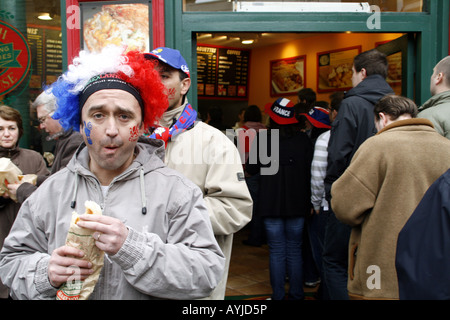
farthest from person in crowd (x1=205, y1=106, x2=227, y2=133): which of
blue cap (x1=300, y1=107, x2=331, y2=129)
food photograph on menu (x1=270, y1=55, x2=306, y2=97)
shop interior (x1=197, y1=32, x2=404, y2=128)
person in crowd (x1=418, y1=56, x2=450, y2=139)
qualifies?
person in crowd (x1=418, y1=56, x2=450, y2=139)

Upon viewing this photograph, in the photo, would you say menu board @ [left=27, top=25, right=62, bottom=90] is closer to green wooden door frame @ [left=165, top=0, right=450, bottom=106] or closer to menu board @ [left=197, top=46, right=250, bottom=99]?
green wooden door frame @ [left=165, top=0, right=450, bottom=106]

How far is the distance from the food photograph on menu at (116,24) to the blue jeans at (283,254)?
221cm

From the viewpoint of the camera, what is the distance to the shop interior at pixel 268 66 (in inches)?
308

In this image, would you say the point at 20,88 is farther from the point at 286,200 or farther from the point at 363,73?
the point at 363,73

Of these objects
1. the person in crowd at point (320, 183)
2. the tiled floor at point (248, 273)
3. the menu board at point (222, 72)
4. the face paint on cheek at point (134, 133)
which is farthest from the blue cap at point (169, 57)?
the menu board at point (222, 72)

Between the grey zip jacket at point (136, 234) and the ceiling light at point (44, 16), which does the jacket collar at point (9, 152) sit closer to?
the ceiling light at point (44, 16)

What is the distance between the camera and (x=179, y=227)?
1656mm

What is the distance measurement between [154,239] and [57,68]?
317 cm

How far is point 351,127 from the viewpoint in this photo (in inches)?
139

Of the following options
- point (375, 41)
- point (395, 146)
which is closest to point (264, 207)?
point (395, 146)

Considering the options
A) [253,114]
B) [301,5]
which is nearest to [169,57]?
[301,5]

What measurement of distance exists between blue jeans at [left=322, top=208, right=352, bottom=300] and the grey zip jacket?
2.10 metres

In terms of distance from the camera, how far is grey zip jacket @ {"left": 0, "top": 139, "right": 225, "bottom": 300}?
5.02 feet
